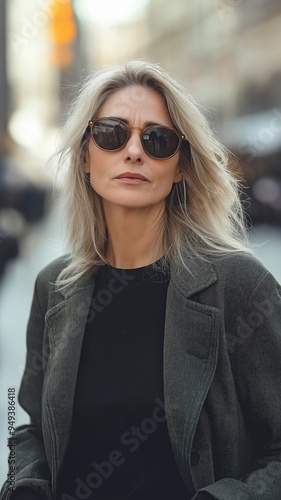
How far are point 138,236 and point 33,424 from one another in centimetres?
74

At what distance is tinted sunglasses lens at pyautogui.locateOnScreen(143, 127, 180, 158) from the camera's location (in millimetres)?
2830

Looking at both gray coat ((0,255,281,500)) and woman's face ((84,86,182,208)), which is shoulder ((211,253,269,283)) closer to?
gray coat ((0,255,281,500))

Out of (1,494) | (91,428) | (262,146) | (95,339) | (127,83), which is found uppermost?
(262,146)

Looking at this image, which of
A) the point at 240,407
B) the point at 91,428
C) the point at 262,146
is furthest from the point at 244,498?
the point at 262,146

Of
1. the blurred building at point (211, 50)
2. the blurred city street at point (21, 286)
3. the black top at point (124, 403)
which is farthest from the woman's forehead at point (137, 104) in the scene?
the blurred building at point (211, 50)

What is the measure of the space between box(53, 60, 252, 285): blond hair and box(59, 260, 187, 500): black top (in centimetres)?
16

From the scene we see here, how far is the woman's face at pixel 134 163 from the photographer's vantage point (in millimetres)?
2840

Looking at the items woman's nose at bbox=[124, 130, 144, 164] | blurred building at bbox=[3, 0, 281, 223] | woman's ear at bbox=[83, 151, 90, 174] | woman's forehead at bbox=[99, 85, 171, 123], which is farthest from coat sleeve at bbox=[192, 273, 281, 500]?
blurred building at bbox=[3, 0, 281, 223]

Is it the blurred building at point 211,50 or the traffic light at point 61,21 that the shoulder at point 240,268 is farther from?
the traffic light at point 61,21

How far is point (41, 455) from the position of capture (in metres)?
2.83

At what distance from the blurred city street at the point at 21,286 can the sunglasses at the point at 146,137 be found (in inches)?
20.7

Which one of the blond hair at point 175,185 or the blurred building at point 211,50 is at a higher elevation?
the blurred building at point 211,50

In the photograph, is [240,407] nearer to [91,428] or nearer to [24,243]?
[91,428]

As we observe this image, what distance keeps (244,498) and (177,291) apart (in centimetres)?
66
